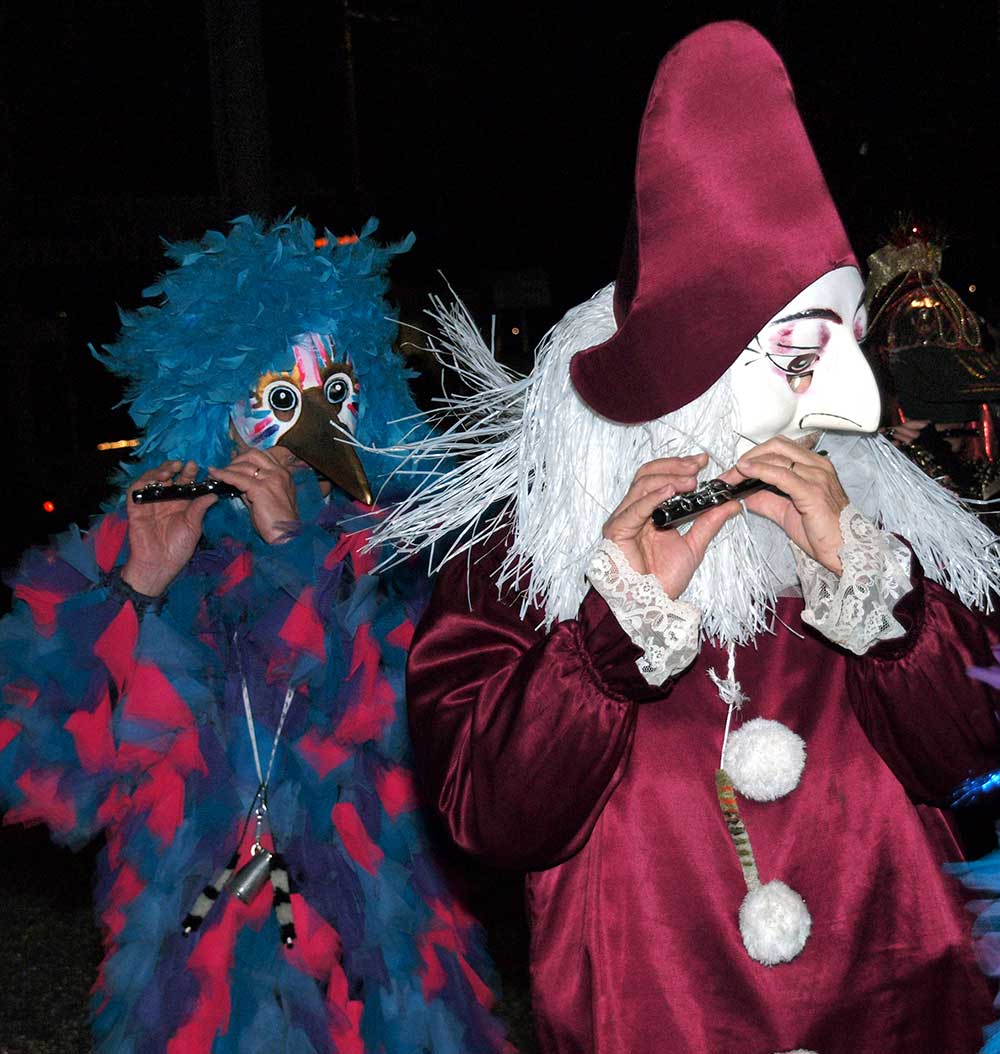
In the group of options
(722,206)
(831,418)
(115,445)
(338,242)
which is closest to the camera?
(722,206)

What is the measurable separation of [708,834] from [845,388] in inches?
23.5

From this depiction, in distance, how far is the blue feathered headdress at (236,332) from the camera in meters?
2.62

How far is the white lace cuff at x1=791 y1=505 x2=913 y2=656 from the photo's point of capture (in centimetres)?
154

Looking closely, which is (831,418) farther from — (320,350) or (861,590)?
(320,350)

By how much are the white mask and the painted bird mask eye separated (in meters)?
1.09

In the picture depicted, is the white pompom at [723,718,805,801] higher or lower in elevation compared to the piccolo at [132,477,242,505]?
lower

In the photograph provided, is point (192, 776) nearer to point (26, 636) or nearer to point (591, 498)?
point (26, 636)

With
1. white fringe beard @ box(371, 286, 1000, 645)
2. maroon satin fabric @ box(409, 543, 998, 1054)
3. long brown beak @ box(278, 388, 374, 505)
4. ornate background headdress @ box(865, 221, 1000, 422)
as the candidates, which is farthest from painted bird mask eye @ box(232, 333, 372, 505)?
ornate background headdress @ box(865, 221, 1000, 422)

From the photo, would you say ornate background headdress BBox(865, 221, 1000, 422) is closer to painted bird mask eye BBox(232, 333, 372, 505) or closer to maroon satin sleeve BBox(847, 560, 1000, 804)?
painted bird mask eye BBox(232, 333, 372, 505)

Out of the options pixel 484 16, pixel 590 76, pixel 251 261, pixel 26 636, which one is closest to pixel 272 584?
pixel 26 636

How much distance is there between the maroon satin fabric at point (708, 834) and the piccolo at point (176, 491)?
102 centimetres

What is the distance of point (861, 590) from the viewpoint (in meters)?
1.54

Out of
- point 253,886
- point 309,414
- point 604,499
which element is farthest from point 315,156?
point 604,499

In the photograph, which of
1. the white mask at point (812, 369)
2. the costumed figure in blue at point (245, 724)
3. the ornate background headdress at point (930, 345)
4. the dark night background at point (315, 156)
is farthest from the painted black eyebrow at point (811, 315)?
the dark night background at point (315, 156)
